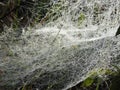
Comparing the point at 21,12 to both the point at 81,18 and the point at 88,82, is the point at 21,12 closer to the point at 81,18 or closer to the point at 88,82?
the point at 81,18

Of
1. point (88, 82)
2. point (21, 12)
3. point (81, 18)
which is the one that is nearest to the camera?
point (88, 82)

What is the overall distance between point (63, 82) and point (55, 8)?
703 mm

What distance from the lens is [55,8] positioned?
94.4 inches

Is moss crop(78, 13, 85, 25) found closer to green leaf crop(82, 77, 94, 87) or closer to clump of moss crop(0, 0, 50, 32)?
clump of moss crop(0, 0, 50, 32)

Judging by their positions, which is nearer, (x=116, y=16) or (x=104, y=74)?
(x=104, y=74)

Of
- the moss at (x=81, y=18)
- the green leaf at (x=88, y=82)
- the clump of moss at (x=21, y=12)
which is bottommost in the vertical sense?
the green leaf at (x=88, y=82)

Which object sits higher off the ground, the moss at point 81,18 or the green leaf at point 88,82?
the moss at point 81,18

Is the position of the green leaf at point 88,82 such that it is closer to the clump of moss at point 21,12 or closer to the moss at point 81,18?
the moss at point 81,18

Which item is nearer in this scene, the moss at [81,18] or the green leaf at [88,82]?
the green leaf at [88,82]

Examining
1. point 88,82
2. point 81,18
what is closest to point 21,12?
point 81,18

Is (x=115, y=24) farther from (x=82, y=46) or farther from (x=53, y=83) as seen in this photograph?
(x=53, y=83)

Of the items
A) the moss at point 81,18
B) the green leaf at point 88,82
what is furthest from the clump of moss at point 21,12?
the green leaf at point 88,82

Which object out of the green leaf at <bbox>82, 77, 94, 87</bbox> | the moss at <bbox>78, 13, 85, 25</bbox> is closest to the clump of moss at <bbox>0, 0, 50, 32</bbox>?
the moss at <bbox>78, 13, 85, 25</bbox>

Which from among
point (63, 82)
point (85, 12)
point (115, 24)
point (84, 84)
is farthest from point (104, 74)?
point (85, 12)
